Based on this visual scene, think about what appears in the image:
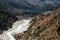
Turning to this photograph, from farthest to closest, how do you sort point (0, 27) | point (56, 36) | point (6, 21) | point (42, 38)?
point (6, 21)
point (0, 27)
point (42, 38)
point (56, 36)

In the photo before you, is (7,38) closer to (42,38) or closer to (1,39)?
(1,39)

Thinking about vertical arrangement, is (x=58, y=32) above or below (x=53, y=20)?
below

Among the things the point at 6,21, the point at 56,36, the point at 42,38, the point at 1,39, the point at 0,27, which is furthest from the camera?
the point at 6,21

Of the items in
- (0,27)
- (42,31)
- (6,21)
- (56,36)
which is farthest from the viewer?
(6,21)

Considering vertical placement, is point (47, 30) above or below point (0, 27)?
below

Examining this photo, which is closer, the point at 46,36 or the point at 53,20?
the point at 46,36

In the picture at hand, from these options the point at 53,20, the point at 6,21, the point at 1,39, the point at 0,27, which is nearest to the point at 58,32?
the point at 53,20

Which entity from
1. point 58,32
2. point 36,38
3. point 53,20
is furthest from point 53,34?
point 53,20

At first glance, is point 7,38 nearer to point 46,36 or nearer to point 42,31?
point 42,31

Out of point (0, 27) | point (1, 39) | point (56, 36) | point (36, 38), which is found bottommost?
point (56, 36)
